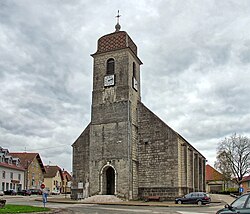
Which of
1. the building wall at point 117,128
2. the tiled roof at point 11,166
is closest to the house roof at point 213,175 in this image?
the tiled roof at point 11,166

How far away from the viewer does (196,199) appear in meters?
31.6

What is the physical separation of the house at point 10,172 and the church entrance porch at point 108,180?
25.8 meters

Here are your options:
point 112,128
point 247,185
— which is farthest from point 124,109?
point 247,185

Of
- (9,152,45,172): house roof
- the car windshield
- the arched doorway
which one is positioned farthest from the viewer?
(9,152,45,172): house roof

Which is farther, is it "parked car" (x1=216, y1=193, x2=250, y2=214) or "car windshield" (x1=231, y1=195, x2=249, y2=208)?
"car windshield" (x1=231, y1=195, x2=249, y2=208)

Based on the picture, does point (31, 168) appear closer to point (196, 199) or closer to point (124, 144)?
point (124, 144)

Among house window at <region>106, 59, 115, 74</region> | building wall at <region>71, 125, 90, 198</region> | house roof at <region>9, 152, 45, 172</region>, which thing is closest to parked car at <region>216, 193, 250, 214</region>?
building wall at <region>71, 125, 90, 198</region>

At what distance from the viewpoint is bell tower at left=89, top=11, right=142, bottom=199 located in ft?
118

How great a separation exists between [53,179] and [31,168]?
14.3 metres

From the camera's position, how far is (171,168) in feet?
116

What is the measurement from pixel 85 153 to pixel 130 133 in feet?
20.6

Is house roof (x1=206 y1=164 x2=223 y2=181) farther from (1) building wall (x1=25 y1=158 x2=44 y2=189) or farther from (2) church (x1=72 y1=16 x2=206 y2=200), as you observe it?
(1) building wall (x1=25 y1=158 x2=44 y2=189)

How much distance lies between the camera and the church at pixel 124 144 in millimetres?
35656

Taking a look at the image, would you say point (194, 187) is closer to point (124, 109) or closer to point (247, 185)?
point (124, 109)
